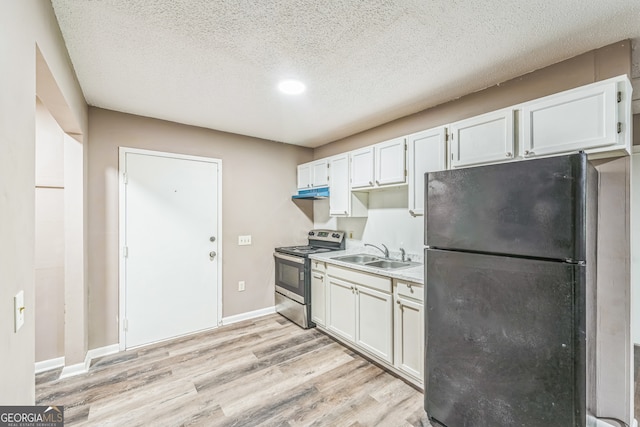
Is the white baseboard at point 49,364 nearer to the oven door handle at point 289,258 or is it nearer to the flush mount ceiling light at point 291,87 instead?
the oven door handle at point 289,258

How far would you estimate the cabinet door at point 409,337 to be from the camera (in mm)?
2166

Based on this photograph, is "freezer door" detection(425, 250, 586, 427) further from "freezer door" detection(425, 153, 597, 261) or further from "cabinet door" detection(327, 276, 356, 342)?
"cabinet door" detection(327, 276, 356, 342)

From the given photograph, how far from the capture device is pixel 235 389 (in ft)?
7.30

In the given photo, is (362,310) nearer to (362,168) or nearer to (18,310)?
(362,168)

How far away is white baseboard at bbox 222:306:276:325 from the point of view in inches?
137

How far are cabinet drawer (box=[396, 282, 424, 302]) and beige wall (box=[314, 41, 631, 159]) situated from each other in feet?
5.10

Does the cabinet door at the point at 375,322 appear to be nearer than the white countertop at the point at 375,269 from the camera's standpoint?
No

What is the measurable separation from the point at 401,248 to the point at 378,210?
21.4 inches

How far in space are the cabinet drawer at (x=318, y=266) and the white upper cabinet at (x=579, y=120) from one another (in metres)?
2.10

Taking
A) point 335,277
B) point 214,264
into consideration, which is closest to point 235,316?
point 214,264

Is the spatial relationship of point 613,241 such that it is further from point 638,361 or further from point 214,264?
point 214,264

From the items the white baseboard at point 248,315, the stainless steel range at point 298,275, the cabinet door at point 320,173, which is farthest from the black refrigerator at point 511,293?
the white baseboard at point 248,315

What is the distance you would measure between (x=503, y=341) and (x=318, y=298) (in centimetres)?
203

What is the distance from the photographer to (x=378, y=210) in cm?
332
